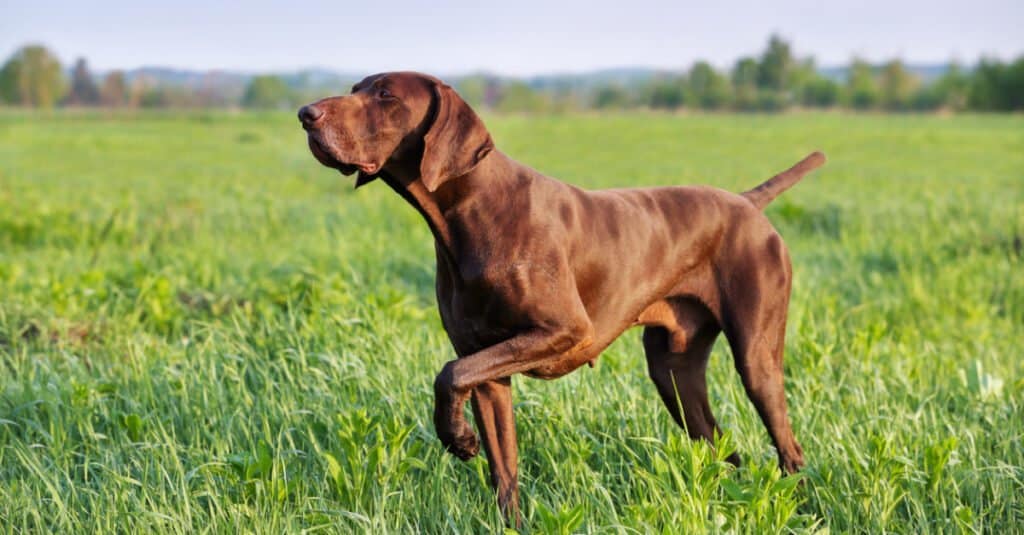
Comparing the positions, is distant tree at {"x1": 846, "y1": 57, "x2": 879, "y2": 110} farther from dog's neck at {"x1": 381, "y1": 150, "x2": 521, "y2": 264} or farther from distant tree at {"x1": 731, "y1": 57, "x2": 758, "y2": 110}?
dog's neck at {"x1": 381, "y1": 150, "x2": 521, "y2": 264}

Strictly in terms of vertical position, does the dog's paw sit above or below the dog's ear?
below

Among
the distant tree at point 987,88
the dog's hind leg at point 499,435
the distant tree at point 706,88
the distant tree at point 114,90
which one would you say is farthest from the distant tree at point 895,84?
the dog's hind leg at point 499,435

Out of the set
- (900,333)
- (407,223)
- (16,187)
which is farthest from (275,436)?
(16,187)

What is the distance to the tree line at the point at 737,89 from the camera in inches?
3071

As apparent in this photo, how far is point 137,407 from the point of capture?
464 cm

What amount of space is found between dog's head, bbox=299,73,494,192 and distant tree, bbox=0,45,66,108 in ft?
306

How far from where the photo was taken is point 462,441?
11.1 ft

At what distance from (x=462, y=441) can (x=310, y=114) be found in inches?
45.6

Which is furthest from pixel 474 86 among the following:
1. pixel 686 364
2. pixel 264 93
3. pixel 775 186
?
pixel 686 364

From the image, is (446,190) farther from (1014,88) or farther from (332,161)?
(1014,88)

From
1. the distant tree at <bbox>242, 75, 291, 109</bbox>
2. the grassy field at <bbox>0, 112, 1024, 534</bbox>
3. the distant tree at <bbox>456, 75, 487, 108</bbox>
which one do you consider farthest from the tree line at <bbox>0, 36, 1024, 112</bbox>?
the grassy field at <bbox>0, 112, 1024, 534</bbox>

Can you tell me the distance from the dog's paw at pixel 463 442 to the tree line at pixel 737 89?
73.0 meters

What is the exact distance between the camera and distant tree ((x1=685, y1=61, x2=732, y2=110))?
92000 millimetres

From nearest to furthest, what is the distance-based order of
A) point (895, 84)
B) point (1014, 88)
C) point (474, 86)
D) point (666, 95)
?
point (1014, 88) < point (895, 84) < point (666, 95) < point (474, 86)
